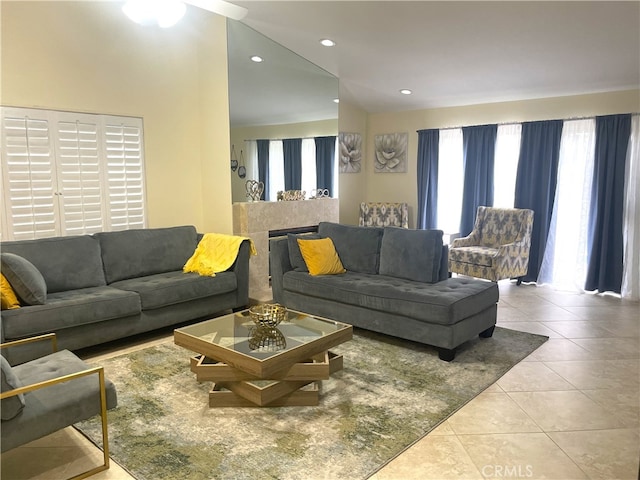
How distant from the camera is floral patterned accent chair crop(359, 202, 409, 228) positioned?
6.94m

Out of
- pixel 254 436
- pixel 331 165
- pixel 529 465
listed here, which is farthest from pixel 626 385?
pixel 331 165

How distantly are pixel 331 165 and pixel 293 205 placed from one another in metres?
1.01

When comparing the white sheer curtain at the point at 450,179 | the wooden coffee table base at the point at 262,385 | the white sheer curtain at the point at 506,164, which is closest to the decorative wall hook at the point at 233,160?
the wooden coffee table base at the point at 262,385

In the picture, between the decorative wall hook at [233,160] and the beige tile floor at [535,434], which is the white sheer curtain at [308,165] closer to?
the decorative wall hook at [233,160]

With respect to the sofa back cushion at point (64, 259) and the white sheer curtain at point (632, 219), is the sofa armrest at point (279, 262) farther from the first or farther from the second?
the white sheer curtain at point (632, 219)

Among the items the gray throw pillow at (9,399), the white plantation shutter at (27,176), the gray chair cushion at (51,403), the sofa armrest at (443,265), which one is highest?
the white plantation shutter at (27,176)

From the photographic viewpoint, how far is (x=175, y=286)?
13.3 feet

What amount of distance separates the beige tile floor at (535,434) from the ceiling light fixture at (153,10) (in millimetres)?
3079

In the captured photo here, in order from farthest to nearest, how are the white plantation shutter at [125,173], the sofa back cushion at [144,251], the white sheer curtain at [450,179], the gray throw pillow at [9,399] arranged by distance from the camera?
1. the white sheer curtain at [450,179]
2. the white plantation shutter at [125,173]
3. the sofa back cushion at [144,251]
4. the gray throw pillow at [9,399]

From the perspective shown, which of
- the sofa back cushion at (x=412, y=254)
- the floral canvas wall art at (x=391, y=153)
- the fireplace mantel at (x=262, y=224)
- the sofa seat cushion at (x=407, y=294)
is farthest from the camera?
the floral canvas wall art at (x=391, y=153)

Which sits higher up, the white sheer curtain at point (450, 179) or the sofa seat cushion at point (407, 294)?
the white sheer curtain at point (450, 179)

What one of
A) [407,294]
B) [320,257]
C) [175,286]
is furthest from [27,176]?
[407,294]

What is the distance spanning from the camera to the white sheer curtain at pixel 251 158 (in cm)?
531

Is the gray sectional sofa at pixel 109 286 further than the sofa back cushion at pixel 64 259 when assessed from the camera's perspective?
No
